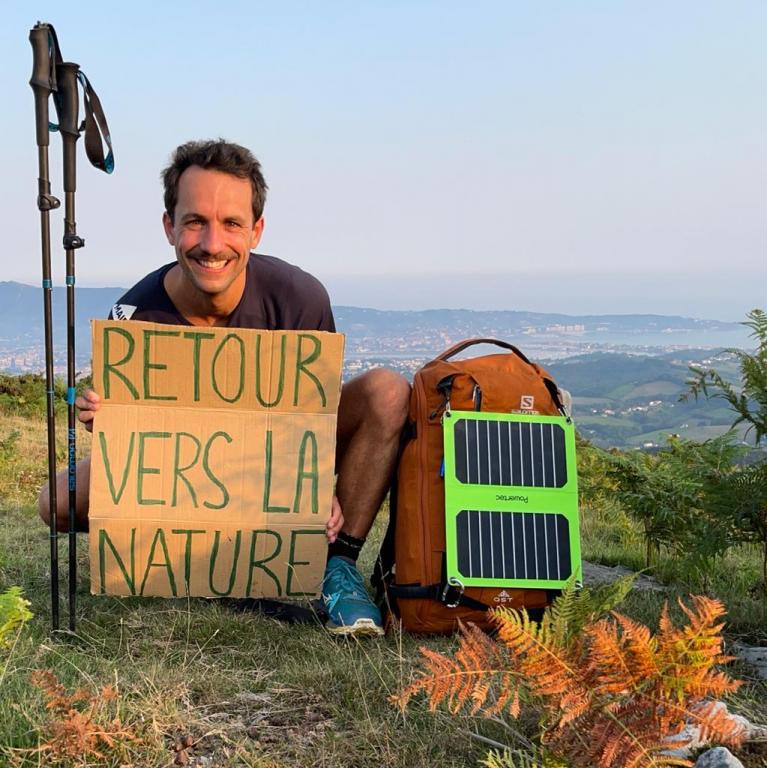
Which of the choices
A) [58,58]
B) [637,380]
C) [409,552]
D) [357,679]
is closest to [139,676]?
[357,679]

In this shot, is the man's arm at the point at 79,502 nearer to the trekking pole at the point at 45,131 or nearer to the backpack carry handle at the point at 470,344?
the trekking pole at the point at 45,131

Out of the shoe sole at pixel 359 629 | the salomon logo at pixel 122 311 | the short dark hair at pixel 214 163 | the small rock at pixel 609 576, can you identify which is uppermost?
the short dark hair at pixel 214 163

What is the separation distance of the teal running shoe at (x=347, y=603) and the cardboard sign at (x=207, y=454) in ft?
0.76

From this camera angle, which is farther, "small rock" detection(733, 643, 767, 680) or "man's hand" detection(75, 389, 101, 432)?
"man's hand" detection(75, 389, 101, 432)

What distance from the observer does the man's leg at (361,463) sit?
3842 millimetres

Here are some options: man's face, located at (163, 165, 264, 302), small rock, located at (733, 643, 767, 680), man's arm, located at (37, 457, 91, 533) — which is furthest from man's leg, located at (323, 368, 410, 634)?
small rock, located at (733, 643, 767, 680)

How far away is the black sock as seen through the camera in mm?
4093

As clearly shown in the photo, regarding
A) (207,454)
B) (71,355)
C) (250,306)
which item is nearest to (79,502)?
(207,454)

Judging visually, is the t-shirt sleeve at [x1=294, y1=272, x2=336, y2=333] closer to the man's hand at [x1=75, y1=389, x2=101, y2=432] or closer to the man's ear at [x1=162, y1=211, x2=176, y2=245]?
the man's ear at [x1=162, y1=211, x2=176, y2=245]

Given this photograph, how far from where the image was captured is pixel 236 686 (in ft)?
9.39

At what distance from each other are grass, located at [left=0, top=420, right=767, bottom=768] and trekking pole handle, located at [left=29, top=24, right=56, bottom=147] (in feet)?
6.51

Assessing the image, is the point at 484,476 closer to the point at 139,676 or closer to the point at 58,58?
the point at 139,676

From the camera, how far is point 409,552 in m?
3.68

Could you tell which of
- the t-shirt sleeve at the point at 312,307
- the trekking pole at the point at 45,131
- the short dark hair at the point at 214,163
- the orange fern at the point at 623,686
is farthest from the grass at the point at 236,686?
the short dark hair at the point at 214,163
